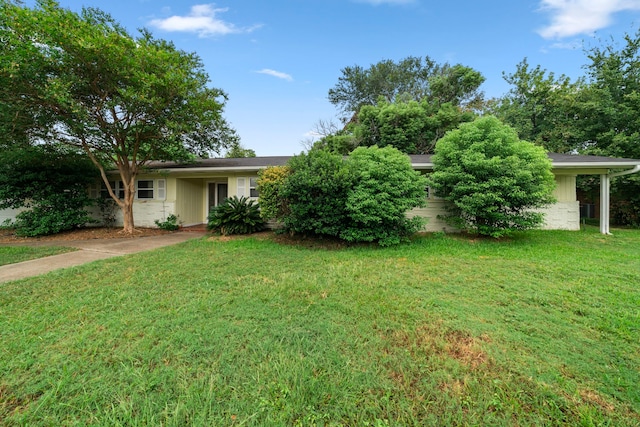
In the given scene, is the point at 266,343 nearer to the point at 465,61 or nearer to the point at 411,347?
the point at 411,347

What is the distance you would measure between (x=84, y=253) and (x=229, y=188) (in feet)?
15.8

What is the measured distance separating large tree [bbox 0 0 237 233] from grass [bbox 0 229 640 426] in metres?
5.16

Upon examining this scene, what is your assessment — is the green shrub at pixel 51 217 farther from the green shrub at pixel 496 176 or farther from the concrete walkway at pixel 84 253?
the green shrub at pixel 496 176

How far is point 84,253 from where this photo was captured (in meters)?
6.05

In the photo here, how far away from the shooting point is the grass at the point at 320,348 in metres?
1.67

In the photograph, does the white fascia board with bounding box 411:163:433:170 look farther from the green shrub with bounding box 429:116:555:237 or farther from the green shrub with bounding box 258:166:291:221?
the green shrub with bounding box 258:166:291:221

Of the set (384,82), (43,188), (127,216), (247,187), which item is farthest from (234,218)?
(384,82)

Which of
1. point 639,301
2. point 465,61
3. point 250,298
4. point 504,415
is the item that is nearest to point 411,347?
point 504,415

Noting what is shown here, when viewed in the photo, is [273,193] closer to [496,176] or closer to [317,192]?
[317,192]

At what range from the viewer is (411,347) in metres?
2.33

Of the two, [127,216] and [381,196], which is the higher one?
[381,196]

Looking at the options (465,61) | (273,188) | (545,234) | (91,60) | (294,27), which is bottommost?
(545,234)

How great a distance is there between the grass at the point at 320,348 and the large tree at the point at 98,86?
5.16m

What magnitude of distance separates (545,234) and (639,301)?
5.47 meters
